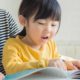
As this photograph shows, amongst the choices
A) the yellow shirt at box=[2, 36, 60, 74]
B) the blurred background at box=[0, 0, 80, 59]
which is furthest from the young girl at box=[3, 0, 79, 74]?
the blurred background at box=[0, 0, 80, 59]

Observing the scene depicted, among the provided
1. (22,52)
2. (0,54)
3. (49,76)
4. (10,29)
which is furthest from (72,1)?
(49,76)

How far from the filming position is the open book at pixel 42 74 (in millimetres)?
717

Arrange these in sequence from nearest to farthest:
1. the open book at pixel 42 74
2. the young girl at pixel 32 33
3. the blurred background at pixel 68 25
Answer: the open book at pixel 42 74 < the young girl at pixel 32 33 < the blurred background at pixel 68 25

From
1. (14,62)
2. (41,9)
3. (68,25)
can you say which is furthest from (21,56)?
(68,25)

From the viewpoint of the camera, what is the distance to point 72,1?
169 centimetres

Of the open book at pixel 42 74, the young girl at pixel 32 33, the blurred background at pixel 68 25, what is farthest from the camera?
the blurred background at pixel 68 25

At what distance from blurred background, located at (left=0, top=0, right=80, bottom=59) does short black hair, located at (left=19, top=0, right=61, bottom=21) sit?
783mm

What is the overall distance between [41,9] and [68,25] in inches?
33.6

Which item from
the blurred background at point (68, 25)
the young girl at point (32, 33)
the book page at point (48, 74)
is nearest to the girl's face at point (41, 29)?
the young girl at point (32, 33)

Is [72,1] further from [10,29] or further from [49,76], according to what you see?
[49,76]

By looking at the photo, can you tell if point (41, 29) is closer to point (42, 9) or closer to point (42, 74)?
point (42, 9)

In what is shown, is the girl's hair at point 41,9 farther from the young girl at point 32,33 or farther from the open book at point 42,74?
the open book at point 42,74

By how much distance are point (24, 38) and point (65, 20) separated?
78 cm

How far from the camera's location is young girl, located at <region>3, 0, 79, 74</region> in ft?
2.82
